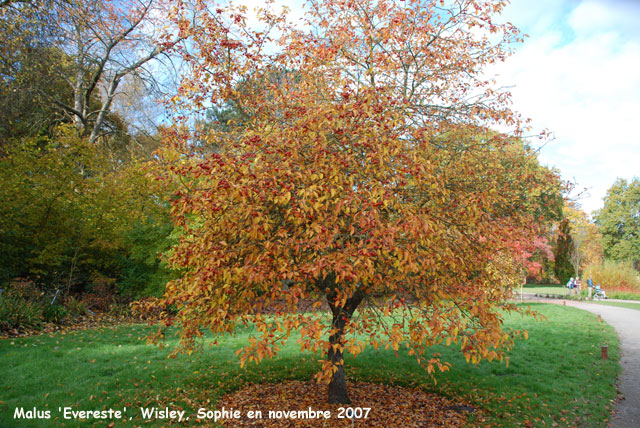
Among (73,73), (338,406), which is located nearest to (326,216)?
(338,406)

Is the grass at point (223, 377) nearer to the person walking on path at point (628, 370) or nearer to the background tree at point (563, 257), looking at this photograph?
the person walking on path at point (628, 370)

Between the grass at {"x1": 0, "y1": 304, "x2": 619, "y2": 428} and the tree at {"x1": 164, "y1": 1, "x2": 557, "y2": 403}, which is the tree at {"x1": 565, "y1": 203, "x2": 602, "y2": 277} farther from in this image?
the tree at {"x1": 164, "y1": 1, "x2": 557, "y2": 403}

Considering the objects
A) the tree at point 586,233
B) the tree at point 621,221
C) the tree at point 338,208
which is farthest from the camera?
the tree at point 621,221

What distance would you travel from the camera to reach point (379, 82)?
20.2ft

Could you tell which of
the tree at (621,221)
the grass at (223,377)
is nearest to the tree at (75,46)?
the grass at (223,377)

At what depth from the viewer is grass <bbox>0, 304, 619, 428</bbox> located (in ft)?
16.5

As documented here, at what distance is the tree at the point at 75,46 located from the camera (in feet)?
28.4

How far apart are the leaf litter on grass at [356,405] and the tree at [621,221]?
1740 inches

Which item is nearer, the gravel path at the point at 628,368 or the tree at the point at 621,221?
the gravel path at the point at 628,368

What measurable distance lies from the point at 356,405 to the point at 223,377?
228 centimetres

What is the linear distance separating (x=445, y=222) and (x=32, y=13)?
991 cm

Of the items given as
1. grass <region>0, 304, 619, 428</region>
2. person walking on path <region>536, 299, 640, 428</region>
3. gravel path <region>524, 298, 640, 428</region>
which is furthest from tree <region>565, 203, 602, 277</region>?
grass <region>0, 304, 619, 428</region>

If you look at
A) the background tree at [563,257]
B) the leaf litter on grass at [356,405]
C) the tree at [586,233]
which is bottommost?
the leaf litter on grass at [356,405]

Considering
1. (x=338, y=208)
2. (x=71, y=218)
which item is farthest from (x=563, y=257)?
(x=338, y=208)
